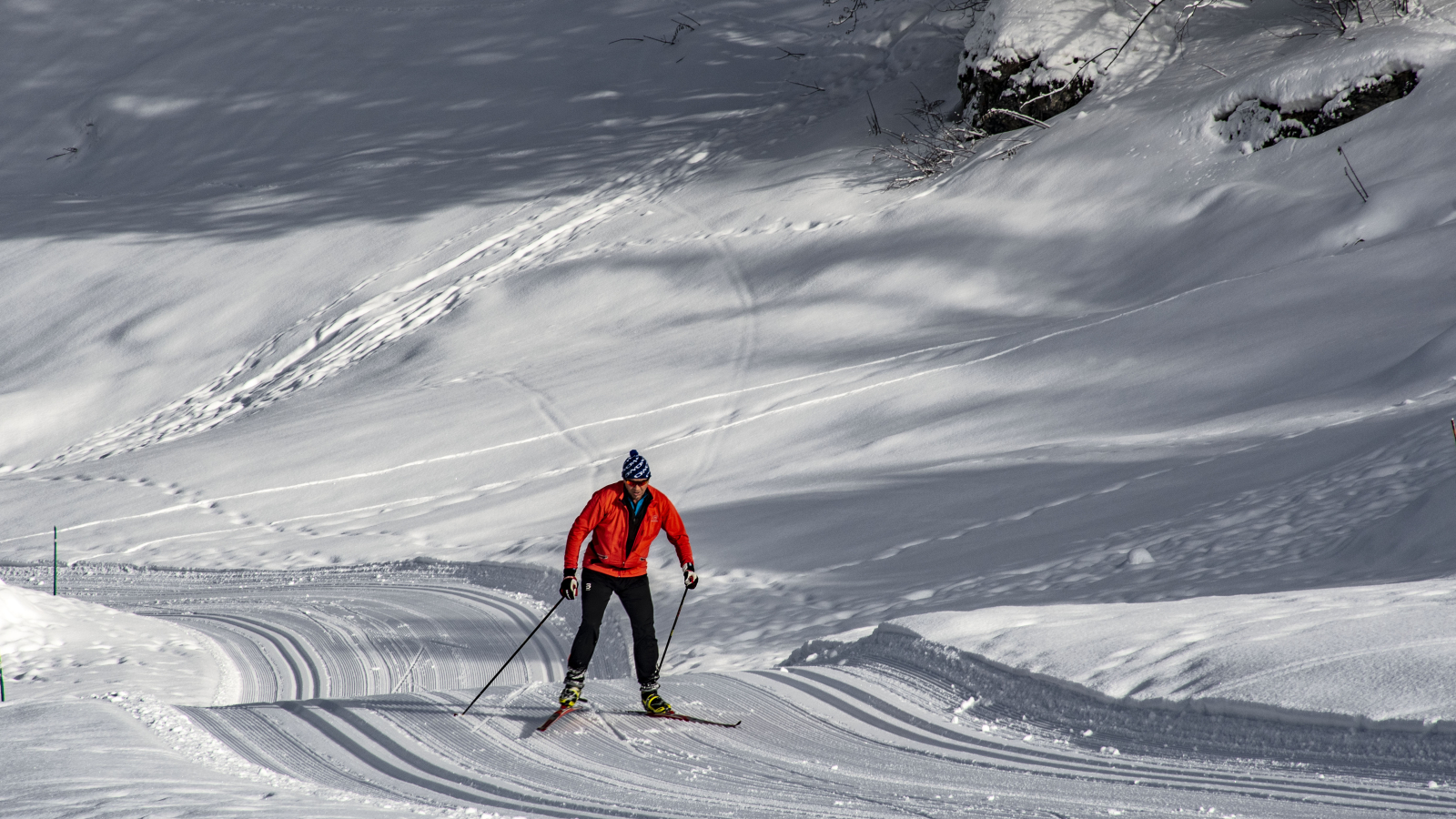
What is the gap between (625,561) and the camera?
5.79 meters

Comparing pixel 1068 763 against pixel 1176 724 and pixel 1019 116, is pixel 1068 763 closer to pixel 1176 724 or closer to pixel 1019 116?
pixel 1176 724

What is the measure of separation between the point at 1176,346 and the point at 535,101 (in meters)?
16.6

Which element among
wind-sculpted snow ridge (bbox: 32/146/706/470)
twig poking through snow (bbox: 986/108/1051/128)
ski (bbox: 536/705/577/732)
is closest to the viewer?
ski (bbox: 536/705/577/732)

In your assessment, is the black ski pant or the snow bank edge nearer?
the snow bank edge

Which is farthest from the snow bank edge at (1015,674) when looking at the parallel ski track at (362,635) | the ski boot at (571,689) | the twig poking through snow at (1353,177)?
the twig poking through snow at (1353,177)

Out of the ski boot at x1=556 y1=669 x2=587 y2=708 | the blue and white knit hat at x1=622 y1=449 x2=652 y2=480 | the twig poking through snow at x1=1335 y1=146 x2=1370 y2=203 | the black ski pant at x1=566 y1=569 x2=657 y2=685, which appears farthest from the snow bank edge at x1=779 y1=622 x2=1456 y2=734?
the twig poking through snow at x1=1335 y1=146 x2=1370 y2=203

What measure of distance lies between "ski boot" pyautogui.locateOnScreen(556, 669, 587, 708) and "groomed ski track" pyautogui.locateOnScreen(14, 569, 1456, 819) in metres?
0.09

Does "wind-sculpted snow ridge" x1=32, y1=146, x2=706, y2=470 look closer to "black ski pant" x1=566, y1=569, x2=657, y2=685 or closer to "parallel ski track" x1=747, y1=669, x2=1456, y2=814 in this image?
"black ski pant" x1=566, y1=569, x2=657, y2=685

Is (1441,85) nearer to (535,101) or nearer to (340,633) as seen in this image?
(340,633)

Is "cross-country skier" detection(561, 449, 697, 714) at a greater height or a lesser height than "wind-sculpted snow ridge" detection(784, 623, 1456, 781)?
greater

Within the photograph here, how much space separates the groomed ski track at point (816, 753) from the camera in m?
4.12

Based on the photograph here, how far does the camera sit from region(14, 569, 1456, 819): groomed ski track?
4.12 m

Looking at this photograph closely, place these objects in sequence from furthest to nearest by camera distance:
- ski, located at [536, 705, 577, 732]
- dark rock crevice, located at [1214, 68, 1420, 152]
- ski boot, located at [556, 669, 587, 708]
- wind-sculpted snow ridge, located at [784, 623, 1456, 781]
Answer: dark rock crevice, located at [1214, 68, 1420, 152], ski boot, located at [556, 669, 587, 708], ski, located at [536, 705, 577, 732], wind-sculpted snow ridge, located at [784, 623, 1456, 781]

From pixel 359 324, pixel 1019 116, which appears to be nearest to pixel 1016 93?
pixel 1019 116
